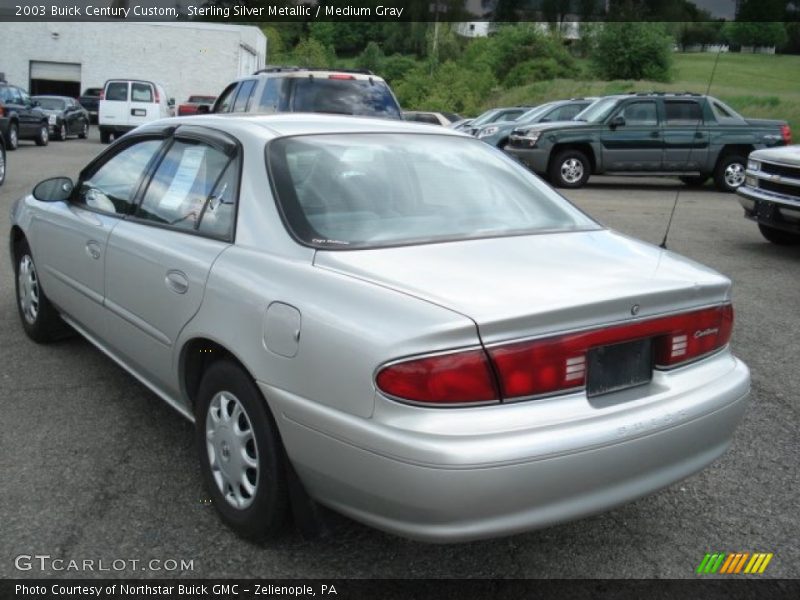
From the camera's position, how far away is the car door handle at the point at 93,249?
4.01 m

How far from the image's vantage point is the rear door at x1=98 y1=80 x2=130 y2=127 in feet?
85.3

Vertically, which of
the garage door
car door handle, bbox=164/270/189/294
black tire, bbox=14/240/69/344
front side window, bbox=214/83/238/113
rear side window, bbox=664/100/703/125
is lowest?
black tire, bbox=14/240/69/344

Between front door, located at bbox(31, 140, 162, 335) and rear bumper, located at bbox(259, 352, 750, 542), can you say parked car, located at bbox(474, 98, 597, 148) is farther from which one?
rear bumper, located at bbox(259, 352, 750, 542)

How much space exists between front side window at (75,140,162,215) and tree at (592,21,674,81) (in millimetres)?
50308

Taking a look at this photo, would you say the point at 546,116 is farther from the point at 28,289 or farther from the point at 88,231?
the point at 88,231

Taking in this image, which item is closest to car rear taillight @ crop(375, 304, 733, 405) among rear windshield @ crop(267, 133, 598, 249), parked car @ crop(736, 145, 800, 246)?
rear windshield @ crop(267, 133, 598, 249)

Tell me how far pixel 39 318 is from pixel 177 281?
7.23 ft

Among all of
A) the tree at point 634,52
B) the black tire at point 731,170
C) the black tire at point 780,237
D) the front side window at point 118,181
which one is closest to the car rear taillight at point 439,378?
the front side window at point 118,181

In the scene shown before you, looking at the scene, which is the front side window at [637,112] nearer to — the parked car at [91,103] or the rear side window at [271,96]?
the rear side window at [271,96]

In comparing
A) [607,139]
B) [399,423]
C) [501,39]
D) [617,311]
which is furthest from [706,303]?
[501,39]

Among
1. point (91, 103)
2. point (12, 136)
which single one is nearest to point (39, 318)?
point (12, 136)

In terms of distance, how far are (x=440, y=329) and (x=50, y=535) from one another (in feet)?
5.49

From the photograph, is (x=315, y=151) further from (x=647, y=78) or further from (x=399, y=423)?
(x=647, y=78)

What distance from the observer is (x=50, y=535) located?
9.71ft
